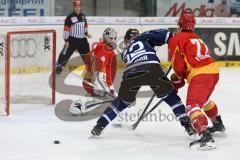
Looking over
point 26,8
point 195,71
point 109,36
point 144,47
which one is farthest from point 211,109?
point 26,8

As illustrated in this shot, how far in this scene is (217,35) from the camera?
33.8 ft

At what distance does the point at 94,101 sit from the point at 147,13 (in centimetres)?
579

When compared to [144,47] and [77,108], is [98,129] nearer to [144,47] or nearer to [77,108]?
[144,47]

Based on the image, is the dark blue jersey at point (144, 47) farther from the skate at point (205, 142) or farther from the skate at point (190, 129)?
the skate at point (205, 142)

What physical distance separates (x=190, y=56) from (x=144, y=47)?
0.44 m

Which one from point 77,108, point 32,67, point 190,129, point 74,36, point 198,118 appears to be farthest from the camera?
point 74,36

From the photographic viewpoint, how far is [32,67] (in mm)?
7078

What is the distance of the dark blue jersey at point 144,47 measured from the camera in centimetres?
487

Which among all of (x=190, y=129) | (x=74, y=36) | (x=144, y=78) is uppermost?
(x=74, y=36)

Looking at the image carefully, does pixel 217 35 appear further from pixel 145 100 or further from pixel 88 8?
pixel 145 100

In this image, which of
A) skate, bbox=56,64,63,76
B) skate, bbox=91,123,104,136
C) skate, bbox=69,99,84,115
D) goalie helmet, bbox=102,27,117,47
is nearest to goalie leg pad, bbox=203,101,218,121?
skate, bbox=91,123,104,136

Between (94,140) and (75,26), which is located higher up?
(75,26)

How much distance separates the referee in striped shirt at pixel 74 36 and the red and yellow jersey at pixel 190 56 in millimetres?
4022

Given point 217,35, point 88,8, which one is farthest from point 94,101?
point 88,8
